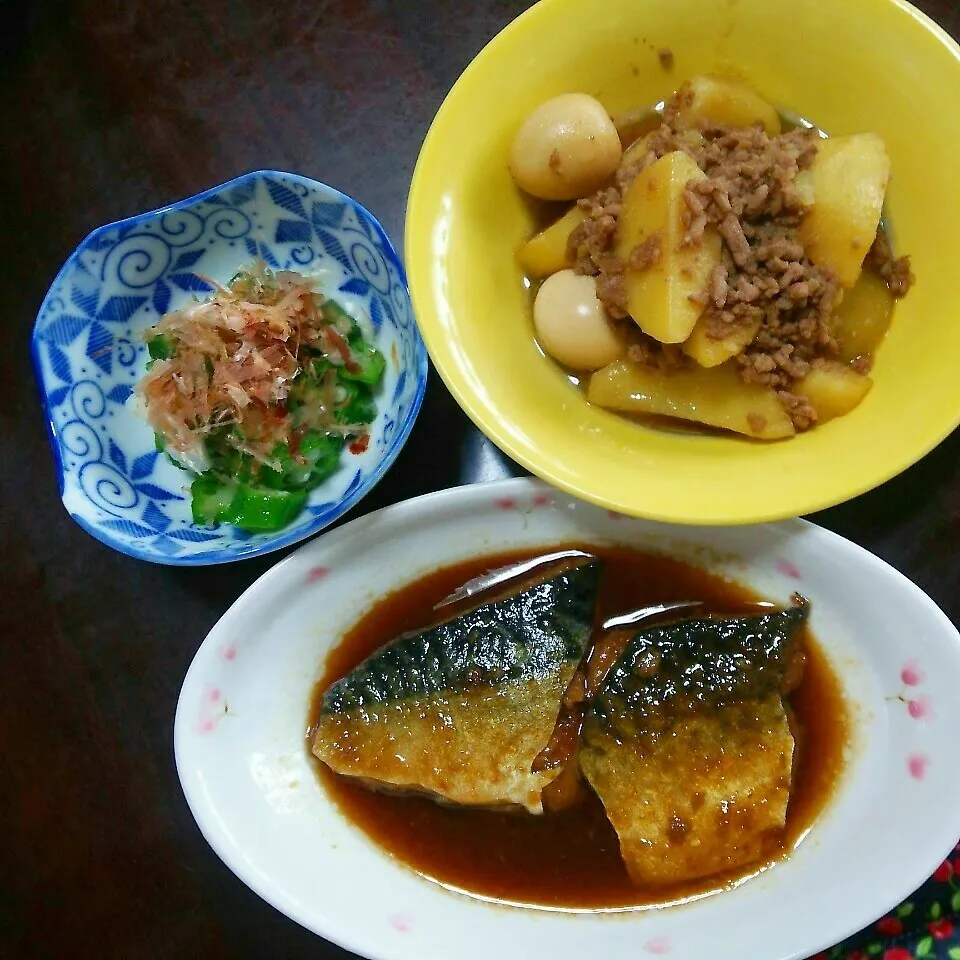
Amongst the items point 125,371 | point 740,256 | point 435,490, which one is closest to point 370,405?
point 435,490

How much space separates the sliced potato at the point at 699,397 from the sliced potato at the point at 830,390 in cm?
6

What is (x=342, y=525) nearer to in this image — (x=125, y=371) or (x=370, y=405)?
(x=370, y=405)

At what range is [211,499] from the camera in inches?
64.4

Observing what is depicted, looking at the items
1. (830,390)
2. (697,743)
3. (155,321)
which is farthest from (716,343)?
(155,321)

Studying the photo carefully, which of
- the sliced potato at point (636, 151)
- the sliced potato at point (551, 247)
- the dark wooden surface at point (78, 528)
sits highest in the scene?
the sliced potato at point (636, 151)

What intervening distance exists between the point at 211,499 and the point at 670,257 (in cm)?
105

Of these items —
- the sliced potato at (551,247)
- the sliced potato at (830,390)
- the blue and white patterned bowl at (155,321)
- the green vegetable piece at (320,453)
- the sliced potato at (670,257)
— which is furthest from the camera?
the green vegetable piece at (320,453)

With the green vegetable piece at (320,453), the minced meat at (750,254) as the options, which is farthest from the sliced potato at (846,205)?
the green vegetable piece at (320,453)

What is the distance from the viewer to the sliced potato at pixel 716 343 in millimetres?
1229

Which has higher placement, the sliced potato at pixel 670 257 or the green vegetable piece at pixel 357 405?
the sliced potato at pixel 670 257

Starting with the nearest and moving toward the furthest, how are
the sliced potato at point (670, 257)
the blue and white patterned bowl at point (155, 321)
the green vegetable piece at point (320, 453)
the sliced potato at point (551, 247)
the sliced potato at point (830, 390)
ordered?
the sliced potato at point (670, 257) → the sliced potato at point (830, 390) → the sliced potato at point (551, 247) → the blue and white patterned bowl at point (155, 321) → the green vegetable piece at point (320, 453)

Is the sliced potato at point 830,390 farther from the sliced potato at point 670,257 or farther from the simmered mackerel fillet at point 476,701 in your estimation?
the simmered mackerel fillet at point 476,701

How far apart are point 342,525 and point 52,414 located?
631 millimetres

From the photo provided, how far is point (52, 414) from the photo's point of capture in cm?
156
